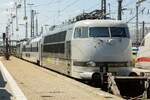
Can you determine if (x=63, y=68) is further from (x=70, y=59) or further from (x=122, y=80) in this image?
(x=122, y=80)

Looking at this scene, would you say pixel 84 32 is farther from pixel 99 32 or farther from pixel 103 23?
pixel 103 23

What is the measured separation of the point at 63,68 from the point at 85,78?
504cm

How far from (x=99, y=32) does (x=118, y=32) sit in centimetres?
96

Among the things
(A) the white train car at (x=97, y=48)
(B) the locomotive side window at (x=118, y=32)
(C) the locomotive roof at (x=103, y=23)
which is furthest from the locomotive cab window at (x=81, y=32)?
(B) the locomotive side window at (x=118, y=32)

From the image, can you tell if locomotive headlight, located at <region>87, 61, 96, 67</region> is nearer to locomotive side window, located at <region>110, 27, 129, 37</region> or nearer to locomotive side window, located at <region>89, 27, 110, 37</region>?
locomotive side window, located at <region>89, 27, 110, 37</region>

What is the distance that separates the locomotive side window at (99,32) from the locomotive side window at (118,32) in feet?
0.89

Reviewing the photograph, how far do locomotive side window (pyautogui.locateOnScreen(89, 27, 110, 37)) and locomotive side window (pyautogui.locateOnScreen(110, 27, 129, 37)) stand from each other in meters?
0.27

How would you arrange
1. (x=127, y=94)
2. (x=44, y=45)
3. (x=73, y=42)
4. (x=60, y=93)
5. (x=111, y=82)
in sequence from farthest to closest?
(x=44, y=45)
(x=73, y=42)
(x=127, y=94)
(x=111, y=82)
(x=60, y=93)

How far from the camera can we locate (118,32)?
2400 cm

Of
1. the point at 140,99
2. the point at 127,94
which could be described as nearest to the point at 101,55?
the point at 127,94

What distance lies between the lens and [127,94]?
73.0ft

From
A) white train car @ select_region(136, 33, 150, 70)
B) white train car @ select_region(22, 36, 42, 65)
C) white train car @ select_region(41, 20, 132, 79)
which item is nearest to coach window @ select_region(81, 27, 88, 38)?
white train car @ select_region(41, 20, 132, 79)

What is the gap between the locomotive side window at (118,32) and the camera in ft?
78.4

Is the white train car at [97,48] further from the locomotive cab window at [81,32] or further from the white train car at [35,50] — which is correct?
the white train car at [35,50]
